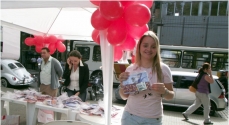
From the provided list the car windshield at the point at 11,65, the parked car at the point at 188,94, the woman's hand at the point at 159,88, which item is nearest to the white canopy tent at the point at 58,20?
the woman's hand at the point at 159,88

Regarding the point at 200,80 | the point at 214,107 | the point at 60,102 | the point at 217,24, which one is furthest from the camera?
the point at 217,24

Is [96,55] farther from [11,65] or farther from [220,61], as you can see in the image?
[220,61]

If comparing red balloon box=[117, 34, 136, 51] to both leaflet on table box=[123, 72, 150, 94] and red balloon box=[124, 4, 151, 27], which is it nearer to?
red balloon box=[124, 4, 151, 27]

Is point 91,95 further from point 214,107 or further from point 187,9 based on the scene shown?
point 187,9

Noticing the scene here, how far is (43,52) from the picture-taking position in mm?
4551

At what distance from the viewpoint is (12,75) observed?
31.0 feet

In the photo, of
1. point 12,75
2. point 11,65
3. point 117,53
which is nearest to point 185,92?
point 117,53

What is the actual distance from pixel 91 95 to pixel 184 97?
11.5ft

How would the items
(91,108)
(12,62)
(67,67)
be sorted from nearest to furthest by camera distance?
(91,108), (67,67), (12,62)

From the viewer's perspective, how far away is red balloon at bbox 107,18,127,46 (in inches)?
89.0

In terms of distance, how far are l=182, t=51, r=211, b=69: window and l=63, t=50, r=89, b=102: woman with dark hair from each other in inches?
307

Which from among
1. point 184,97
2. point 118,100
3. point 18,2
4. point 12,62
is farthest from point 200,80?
point 12,62

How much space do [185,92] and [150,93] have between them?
5292 millimetres

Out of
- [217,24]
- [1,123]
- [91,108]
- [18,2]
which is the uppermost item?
[217,24]
